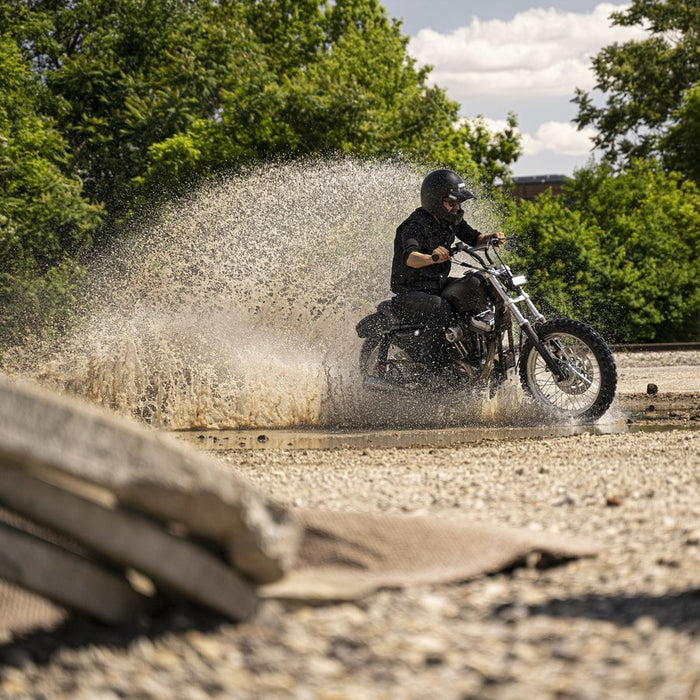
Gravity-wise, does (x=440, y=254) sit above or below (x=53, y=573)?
above

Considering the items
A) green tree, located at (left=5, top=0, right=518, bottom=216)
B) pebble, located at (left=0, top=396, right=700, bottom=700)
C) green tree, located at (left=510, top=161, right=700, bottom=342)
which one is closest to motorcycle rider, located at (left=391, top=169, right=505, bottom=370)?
pebble, located at (left=0, top=396, right=700, bottom=700)

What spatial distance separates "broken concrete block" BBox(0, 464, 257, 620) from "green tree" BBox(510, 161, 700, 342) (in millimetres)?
18465

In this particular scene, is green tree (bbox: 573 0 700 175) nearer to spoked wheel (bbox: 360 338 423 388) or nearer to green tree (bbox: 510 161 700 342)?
green tree (bbox: 510 161 700 342)

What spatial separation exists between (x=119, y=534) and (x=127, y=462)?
0.25 meters

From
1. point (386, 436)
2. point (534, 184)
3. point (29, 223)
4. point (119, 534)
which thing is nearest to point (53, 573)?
point (119, 534)

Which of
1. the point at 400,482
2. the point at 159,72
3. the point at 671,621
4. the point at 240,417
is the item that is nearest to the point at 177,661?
the point at 671,621

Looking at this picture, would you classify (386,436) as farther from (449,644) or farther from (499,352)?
(449,644)

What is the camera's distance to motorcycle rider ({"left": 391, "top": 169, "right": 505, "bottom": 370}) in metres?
9.75

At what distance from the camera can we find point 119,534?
314cm

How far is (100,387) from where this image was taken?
10547mm

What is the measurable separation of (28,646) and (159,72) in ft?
94.7

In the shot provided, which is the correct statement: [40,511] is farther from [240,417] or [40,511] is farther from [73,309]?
[73,309]

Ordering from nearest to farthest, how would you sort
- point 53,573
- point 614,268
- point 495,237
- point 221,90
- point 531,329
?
point 53,573
point 531,329
point 495,237
point 614,268
point 221,90

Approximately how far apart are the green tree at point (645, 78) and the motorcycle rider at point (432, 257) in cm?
3472
